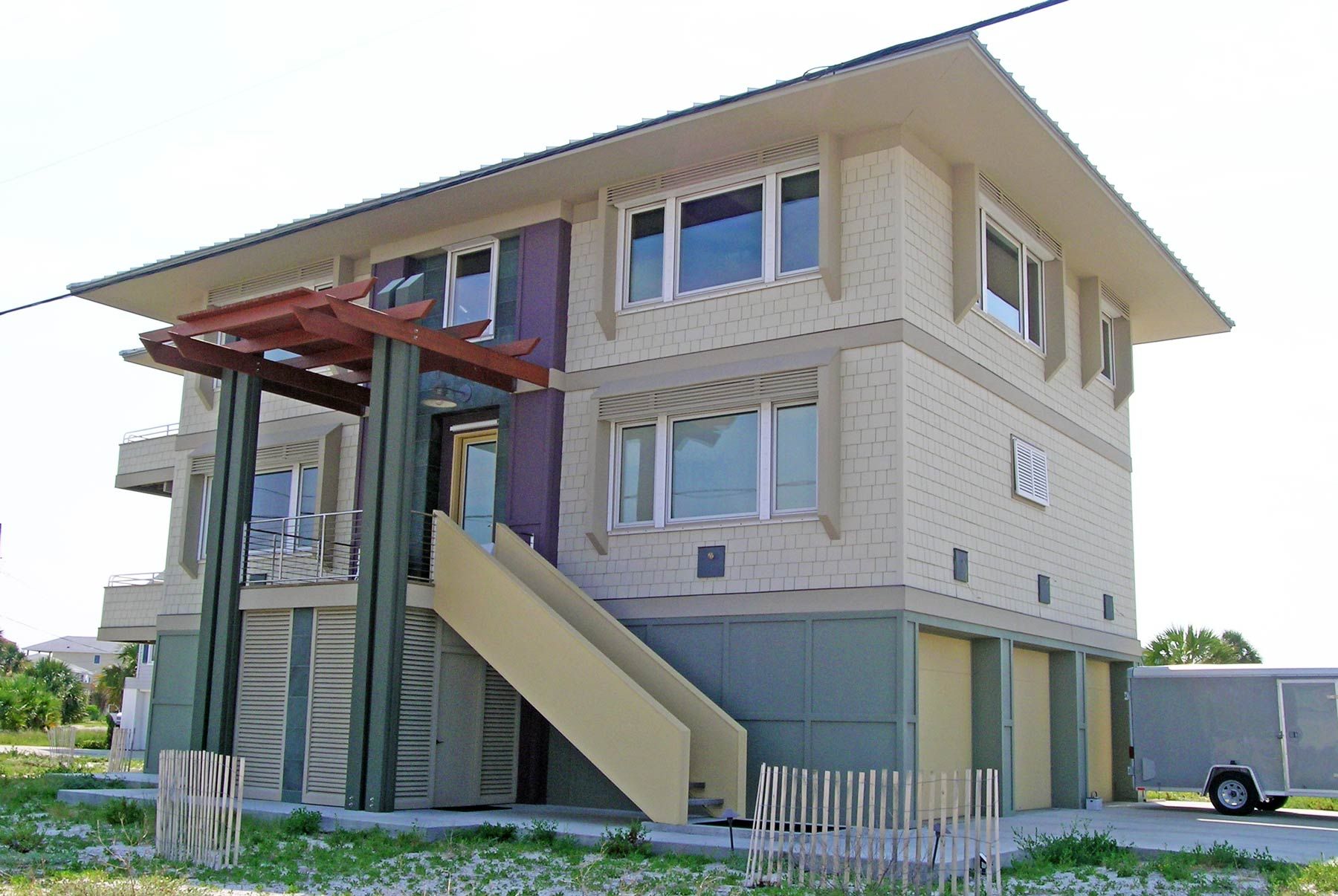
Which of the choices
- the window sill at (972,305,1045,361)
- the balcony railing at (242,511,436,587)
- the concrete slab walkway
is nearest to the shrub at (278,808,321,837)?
the concrete slab walkway

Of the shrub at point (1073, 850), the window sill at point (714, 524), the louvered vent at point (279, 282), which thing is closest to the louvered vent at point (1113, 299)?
the window sill at point (714, 524)

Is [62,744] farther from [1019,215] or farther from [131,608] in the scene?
[1019,215]

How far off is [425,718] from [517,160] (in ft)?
23.2

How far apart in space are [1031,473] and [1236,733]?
4.45 meters

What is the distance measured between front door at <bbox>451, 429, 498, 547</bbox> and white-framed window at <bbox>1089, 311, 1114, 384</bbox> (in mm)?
10013

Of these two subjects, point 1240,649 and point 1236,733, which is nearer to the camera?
point 1236,733

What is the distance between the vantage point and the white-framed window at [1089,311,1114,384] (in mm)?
21531

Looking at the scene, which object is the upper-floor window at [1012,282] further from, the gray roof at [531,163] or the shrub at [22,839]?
the shrub at [22,839]

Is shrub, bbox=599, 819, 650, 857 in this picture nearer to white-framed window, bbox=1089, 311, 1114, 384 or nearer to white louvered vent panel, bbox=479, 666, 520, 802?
white louvered vent panel, bbox=479, 666, 520, 802

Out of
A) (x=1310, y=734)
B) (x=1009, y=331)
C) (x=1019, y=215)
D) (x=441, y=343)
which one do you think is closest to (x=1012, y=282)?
(x=1009, y=331)

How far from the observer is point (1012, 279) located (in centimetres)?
1819

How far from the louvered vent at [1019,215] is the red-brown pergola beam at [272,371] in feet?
27.8

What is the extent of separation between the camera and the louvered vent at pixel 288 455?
66.0 feet

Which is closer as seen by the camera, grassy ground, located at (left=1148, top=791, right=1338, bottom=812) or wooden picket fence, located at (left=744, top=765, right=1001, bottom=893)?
wooden picket fence, located at (left=744, top=765, right=1001, bottom=893)
